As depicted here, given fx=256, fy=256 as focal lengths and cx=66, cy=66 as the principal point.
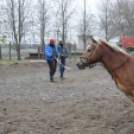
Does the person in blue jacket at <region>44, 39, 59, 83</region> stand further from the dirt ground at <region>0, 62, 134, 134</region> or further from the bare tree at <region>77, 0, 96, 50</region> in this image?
the bare tree at <region>77, 0, 96, 50</region>

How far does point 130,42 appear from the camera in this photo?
29.1m

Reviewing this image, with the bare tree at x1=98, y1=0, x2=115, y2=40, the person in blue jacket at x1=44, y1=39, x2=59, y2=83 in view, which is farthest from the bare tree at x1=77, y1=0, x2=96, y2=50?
the person in blue jacket at x1=44, y1=39, x2=59, y2=83

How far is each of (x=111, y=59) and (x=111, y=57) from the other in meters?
0.04

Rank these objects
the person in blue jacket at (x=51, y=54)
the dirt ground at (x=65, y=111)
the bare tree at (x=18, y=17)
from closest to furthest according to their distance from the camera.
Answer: the dirt ground at (x=65, y=111) < the person in blue jacket at (x=51, y=54) < the bare tree at (x=18, y=17)

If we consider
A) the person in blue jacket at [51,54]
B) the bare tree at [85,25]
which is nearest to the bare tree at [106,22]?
the bare tree at [85,25]

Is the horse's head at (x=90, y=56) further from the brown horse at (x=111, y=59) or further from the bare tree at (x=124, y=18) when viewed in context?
the bare tree at (x=124, y=18)

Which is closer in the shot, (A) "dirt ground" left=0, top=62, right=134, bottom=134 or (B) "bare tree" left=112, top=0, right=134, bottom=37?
(A) "dirt ground" left=0, top=62, right=134, bottom=134

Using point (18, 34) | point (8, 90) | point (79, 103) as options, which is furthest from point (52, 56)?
point (18, 34)

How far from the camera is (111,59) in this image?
539cm

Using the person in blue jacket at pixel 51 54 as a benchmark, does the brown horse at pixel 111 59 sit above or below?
above

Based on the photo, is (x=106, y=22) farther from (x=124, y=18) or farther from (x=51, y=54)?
(x=51, y=54)

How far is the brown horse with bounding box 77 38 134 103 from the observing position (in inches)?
205

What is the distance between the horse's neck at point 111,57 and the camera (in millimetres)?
5336

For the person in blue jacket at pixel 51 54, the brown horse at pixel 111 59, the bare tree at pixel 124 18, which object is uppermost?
the bare tree at pixel 124 18
